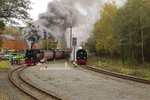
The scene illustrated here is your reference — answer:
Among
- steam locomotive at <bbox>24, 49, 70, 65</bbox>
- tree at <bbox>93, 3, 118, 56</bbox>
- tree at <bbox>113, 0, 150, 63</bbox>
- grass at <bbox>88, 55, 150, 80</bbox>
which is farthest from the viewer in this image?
tree at <bbox>93, 3, 118, 56</bbox>

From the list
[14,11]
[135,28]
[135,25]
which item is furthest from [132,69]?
[14,11]

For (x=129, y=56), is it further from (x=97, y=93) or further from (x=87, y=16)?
(x=97, y=93)

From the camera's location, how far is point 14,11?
19922 mm

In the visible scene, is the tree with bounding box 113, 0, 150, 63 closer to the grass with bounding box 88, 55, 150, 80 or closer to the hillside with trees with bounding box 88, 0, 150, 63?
the hillside with trees with bounding box 88, 0, 150, 63

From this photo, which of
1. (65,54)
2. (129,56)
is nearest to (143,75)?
(129,56)

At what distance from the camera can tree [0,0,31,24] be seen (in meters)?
19.1

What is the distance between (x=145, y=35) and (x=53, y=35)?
662 inches

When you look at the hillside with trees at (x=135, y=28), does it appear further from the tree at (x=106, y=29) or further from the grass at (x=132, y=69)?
the tree at (x=106, y=29)

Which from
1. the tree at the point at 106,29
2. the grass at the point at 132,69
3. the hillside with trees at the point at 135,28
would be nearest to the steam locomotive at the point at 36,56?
the grass at the point at 132,69

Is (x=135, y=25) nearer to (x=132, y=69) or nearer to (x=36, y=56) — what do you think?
(x=132, y=69)

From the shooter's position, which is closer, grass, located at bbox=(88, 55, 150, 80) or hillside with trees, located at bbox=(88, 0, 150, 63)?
grass, located at bbox=(88, 55, 150, 80)

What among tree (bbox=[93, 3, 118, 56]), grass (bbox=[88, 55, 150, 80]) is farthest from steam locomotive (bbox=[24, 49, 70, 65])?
tree (bbox=[93, 3, 118, 56])

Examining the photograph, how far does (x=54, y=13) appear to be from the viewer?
120ft

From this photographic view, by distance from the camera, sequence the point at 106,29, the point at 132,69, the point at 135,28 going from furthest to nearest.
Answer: the point at 106,29 < the point at 135,28 < the point at 132,69
